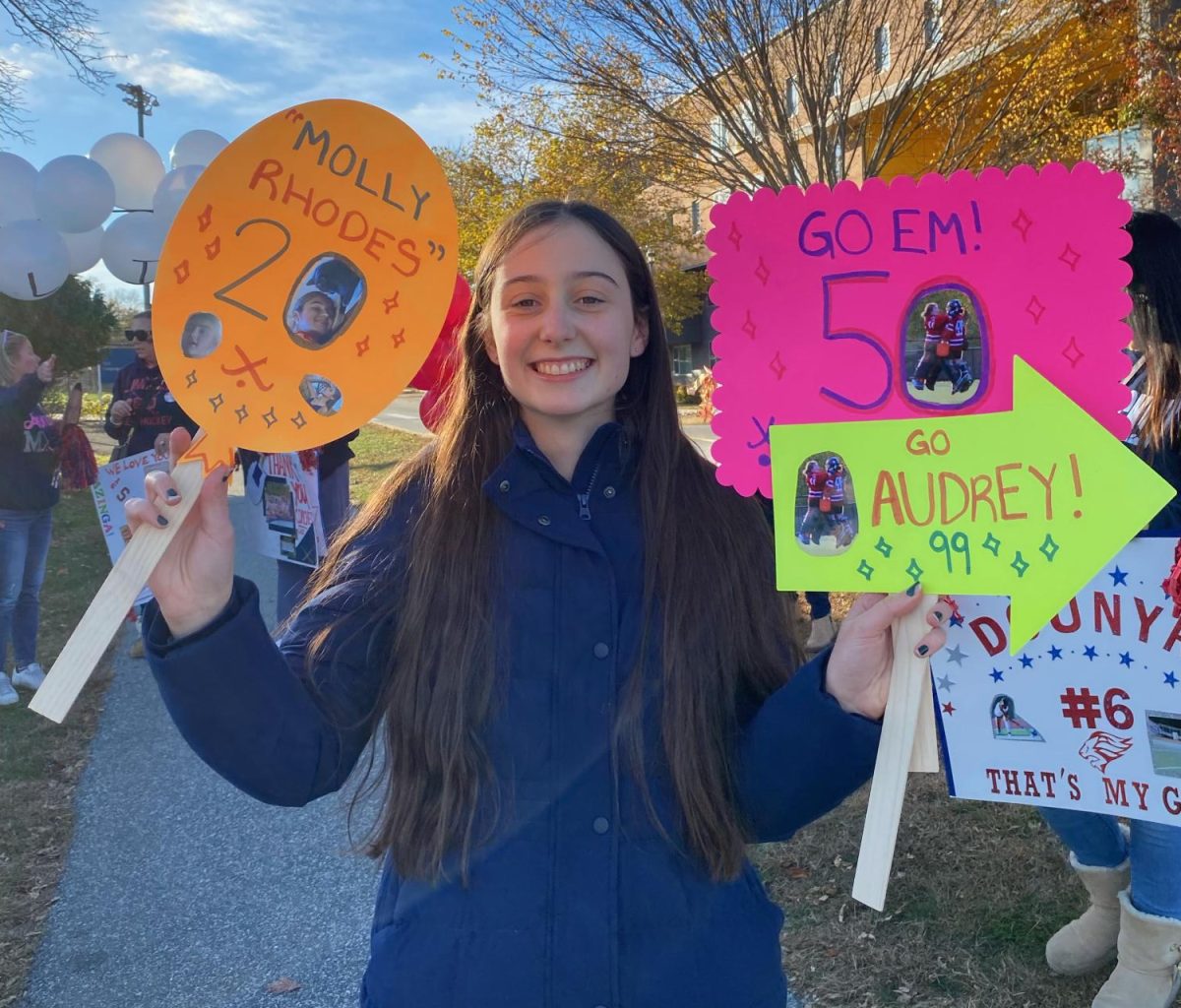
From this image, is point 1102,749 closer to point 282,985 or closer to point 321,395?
point 321,395

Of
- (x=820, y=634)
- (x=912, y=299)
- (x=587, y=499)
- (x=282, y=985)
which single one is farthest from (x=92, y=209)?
(x=912, y=299)

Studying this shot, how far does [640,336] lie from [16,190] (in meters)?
5.57

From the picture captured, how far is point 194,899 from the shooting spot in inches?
136

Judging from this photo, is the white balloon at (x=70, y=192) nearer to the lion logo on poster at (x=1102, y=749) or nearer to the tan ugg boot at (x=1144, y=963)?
the lion logo on poster at (x=1102, y=749)

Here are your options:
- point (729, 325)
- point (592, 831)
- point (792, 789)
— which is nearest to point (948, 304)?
point (729, 325)

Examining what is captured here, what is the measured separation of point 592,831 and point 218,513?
67 centimetres

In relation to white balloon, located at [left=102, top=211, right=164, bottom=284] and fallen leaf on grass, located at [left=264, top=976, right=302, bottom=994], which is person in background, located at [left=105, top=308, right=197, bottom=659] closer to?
white balloon, located at [left=102, top=211, right=164, bottom=284]

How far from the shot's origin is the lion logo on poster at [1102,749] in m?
1.99

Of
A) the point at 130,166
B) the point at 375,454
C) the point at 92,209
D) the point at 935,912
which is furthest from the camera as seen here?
the point at 375,454

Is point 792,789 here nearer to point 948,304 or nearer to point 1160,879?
point 948,304

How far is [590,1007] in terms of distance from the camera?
4.35 ft

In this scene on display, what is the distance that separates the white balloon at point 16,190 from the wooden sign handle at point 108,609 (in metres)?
5.49

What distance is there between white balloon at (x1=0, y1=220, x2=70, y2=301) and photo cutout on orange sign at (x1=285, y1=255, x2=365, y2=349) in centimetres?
499

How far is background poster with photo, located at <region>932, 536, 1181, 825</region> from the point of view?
77.0 inches
